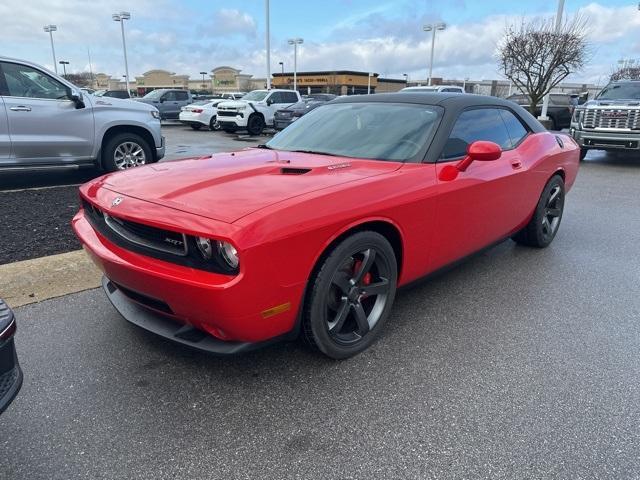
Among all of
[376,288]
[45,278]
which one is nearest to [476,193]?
[376,288]

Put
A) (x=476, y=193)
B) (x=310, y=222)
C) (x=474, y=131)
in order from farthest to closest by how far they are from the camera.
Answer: (x=474, y=131)
(x=476, y=193)
(x=310, y=222)

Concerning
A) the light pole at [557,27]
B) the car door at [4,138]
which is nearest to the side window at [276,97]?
the light pole at [557,27]

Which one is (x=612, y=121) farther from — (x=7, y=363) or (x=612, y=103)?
(x=7, y=363)

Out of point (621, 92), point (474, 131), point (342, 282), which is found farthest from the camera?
point (621, 92)

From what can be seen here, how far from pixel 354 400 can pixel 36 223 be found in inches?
169

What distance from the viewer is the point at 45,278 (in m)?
3.84

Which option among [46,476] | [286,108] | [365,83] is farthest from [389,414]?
[365,83]

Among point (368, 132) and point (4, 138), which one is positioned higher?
point (368, 132)

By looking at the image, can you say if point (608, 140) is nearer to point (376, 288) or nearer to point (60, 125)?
point (376, 288)

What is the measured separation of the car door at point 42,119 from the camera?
257 inches

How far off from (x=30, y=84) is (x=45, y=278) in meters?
4.21

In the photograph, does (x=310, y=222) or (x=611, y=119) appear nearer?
(x=310, y=222)

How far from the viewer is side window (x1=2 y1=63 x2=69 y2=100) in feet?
21.4

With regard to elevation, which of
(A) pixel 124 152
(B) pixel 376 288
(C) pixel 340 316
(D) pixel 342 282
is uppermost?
(A) pixel 124 152
